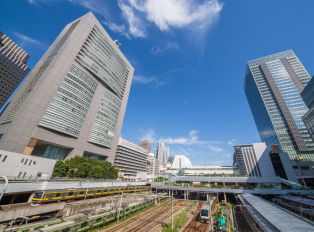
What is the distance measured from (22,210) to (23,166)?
91.2 ft

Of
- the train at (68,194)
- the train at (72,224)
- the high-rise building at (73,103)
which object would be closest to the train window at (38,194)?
the train at (68,194)

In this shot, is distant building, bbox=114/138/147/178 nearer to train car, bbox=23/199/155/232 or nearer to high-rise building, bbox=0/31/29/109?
train car, bbox=23/199/155/232

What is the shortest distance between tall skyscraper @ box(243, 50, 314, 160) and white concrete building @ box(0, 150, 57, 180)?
427 ft

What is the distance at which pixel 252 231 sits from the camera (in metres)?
21.2

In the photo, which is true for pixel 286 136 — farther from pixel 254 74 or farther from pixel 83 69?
pixel 83 69

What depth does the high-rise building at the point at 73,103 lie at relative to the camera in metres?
52.2

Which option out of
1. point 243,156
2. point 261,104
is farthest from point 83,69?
point 261,104

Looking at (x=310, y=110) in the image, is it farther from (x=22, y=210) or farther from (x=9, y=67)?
(x=9, y=67)

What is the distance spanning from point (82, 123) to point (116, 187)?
39.9 meters

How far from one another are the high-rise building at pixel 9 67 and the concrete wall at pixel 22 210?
14942 centimetres

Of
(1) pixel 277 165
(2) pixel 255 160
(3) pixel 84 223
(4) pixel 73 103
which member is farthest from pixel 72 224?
(1) pixel 277 165

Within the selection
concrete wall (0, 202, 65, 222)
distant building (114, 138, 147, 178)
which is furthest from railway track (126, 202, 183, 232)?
distant building (114, 138, 147, 178)

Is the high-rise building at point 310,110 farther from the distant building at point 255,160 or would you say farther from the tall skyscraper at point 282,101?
the tall skyscraper at point 282,101

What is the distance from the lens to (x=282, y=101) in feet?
322
